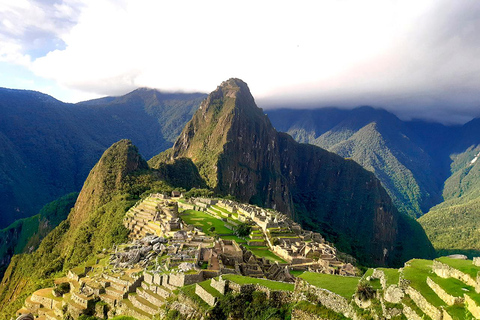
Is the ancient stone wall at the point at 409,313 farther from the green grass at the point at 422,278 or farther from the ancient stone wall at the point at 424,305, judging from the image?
the green grass at the point at 422,278

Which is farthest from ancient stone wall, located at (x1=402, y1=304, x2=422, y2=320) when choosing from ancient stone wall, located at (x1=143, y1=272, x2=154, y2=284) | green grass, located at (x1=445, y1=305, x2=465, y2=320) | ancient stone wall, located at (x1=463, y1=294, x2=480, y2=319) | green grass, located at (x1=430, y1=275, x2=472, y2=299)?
ancient stone wall, located at (x1=143, y1=272, x2=154, y2=284)

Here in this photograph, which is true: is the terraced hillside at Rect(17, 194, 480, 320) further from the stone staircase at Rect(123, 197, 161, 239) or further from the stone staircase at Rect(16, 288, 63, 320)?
the stone staircase at Rect(123, 197, 161, 239)

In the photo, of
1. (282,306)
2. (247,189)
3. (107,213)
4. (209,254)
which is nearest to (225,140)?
(247,189)

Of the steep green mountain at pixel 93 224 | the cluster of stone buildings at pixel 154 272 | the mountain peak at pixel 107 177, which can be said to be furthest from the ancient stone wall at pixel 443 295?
the mountain peak at pixel 107 177

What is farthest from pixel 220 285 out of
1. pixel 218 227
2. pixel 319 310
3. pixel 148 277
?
pixel 218 227

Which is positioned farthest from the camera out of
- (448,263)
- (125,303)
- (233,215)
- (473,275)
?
(233,215)

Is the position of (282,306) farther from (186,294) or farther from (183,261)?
(183,261)
